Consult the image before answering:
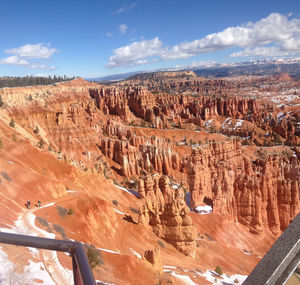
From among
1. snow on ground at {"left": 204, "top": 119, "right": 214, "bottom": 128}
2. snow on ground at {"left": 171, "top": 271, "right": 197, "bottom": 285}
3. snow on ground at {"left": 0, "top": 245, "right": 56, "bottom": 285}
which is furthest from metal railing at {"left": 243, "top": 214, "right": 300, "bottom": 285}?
snow on ground at {"left": 204, "top": 119, "right": 214, "bottom": 128}

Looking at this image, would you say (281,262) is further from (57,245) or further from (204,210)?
(204,210)

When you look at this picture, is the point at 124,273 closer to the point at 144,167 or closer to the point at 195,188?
the point at 195,188

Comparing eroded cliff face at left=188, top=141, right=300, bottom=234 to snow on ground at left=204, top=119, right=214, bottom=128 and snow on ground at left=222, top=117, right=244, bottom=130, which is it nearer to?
snow on ground at left=204, top=119, right=214, bottom=128

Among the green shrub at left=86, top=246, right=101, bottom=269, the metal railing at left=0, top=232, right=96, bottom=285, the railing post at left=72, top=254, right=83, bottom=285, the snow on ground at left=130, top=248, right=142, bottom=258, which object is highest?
the metal railing at left=0, top=232, right=96, bottom=285

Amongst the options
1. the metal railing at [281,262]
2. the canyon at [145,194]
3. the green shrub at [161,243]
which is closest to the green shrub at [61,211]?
the canyon at [145,194]

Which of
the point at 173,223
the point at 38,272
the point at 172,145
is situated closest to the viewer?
the point at 38,272

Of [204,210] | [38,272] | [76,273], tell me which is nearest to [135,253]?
[38,272]

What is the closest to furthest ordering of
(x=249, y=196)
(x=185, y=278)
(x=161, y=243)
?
1. (x=185, y=278)
2. (x=161, y=243)
3. (x=249, y=196)
